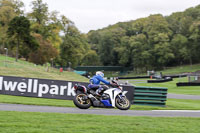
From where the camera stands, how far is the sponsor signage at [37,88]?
17.0 metres

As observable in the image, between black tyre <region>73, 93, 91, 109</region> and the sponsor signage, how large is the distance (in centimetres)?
514

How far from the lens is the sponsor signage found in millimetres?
17047

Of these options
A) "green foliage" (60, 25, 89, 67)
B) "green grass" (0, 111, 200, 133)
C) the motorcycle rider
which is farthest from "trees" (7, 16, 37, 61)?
"green grass" (0, 111, 200, 133)

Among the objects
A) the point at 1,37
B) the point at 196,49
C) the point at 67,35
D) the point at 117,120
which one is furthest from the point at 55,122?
the point at 196,49

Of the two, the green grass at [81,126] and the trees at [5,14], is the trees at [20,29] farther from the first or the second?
the green grass at [81,126]

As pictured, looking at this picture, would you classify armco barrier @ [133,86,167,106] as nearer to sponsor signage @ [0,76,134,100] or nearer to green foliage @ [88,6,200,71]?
sponsor signage @ [0,76,134,100]

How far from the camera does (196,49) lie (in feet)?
295

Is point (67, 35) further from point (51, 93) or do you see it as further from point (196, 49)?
point (51, 93)

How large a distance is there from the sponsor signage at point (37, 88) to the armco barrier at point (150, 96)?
3.69 metres

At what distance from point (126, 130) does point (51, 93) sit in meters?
10.0

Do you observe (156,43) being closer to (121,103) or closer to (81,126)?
(121,103)

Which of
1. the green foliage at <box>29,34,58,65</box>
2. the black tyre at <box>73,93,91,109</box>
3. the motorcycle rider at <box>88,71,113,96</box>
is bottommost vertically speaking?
the black tyre at <box>73,93,91,109</box>

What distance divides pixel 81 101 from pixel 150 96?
18.7 feet

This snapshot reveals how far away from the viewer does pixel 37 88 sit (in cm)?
1712
